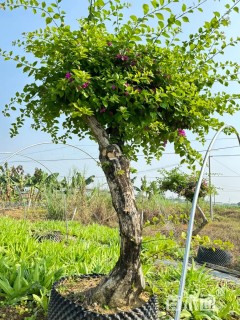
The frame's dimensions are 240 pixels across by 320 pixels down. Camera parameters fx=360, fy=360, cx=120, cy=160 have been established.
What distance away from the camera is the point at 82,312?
2154 mm

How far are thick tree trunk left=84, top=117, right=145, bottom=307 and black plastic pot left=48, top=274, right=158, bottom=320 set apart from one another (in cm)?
12

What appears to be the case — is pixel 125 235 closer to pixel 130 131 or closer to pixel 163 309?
pixel 130 131

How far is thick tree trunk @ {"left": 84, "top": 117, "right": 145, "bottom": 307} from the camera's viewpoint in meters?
2.26

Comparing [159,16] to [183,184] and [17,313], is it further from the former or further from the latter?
[183,184]

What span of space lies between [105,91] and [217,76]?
0.84m

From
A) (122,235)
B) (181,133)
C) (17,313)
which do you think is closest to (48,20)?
(181,133)

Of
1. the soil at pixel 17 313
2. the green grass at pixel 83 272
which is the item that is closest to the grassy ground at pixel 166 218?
the green grass at pixel 83 272

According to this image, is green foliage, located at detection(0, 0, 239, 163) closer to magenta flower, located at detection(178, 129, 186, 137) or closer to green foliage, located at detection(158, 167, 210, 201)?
magenta flower, located at detection(178, 129, 186, 137)

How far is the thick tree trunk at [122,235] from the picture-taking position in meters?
2.26

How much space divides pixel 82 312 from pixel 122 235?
0.51 m

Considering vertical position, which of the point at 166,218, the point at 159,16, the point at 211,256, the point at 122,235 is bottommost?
the point at 211,256

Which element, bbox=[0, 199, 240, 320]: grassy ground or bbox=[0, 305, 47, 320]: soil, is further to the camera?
bbox=[0, 199, 240, 320]: grassy ground

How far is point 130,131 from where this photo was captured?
2.47 meters

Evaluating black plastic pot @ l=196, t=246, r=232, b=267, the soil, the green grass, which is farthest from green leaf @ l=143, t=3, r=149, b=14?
black plastic pot @ l=196, t=246, r=232, b=267
